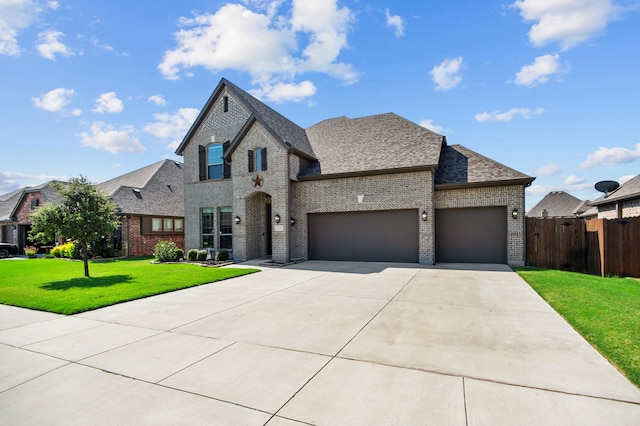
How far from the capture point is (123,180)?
1009 inches

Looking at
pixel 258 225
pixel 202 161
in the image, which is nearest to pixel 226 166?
pixel 202 161

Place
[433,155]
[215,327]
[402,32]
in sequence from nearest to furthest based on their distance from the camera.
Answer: [215,327] < [402,32] < [433,155]

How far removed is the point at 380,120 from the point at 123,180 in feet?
66.9

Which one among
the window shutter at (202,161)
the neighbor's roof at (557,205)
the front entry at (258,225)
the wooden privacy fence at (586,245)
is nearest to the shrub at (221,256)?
the front entry at (258,225)

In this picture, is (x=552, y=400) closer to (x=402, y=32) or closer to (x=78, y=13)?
(x=402, y=32)

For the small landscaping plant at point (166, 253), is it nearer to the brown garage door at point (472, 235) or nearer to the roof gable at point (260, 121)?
the roof gable at point (260, 121)

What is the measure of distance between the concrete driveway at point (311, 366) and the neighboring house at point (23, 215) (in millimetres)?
23906

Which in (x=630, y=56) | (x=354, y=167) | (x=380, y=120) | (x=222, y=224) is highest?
(x=380, y=120)

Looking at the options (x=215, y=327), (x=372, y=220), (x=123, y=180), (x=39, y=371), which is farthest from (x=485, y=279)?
(x=123, y=180)

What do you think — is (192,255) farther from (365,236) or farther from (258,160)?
(365,236)

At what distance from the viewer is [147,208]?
2148 centimetres

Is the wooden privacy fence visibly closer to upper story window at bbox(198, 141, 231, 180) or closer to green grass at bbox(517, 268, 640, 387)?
green grass at bbox(517, 268, 640, 387)

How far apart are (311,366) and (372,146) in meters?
13.6

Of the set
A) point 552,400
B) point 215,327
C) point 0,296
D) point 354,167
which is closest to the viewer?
point 552,400
